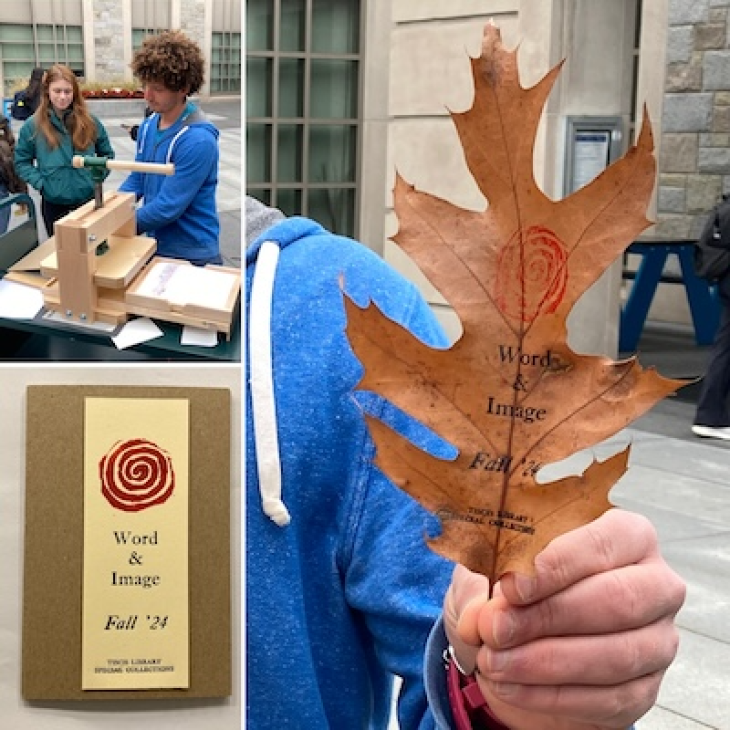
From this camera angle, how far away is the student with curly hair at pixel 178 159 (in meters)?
0.83

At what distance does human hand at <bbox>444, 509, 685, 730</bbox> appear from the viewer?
751 mm

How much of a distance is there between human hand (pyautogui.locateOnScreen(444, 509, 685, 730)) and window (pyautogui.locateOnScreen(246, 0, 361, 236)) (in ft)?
24.6

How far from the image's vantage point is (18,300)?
31.9 inches

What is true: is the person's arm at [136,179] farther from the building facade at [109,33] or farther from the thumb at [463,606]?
the thumb at [463,606]

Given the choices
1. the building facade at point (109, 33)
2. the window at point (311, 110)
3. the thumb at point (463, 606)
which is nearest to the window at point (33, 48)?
the building facade at point (109, 33)

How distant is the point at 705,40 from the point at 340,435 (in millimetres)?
9539

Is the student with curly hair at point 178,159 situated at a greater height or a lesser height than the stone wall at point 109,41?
lesser

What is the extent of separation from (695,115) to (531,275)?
9.84m

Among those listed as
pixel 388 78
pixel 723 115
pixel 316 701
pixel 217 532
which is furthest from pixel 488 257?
pixel 723 115

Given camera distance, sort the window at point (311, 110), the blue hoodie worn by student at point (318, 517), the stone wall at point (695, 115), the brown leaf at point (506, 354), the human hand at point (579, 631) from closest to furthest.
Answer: the brown leaf at point (506, 354)
the human hand at point (579, 631)
the blue hoodie worn by student at point (318, 517)
the window at point (311, 110)
the stone wall at point (695, 115)

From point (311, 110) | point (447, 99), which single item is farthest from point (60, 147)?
point (311, 110)

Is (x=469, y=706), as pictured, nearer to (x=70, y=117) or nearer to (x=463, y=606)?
(x=463, y=606)

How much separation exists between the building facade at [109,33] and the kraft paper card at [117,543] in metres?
0.20

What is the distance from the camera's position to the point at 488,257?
66 cm
